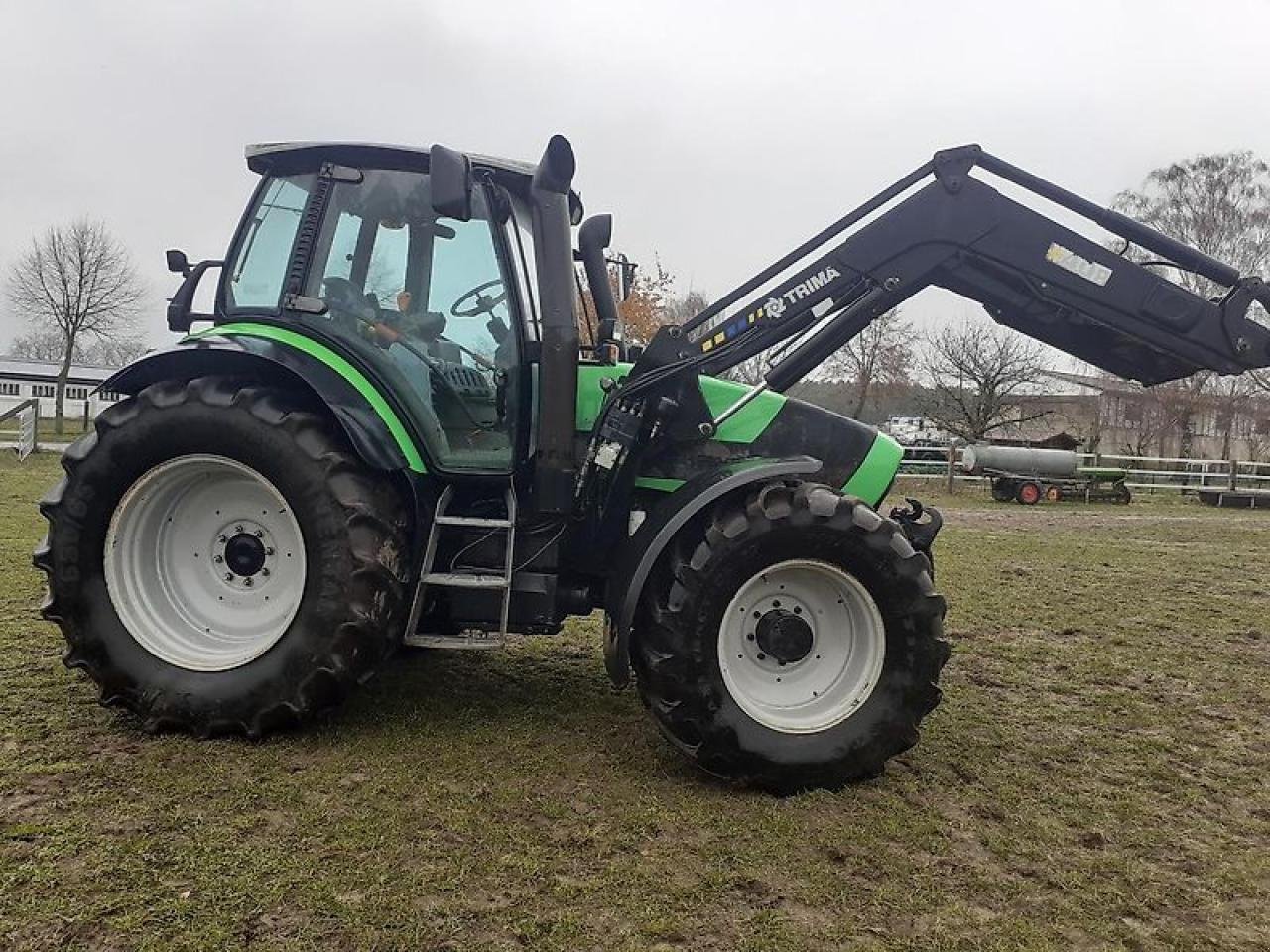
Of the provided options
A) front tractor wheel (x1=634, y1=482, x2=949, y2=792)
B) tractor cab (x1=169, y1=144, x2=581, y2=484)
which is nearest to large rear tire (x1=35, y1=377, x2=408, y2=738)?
tractor cab (x1=169, y1=144, x2=581, y2=484)

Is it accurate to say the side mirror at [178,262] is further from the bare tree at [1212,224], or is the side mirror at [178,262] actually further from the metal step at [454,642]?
the bare tree at [1212,224]

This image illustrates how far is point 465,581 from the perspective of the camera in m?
3.83

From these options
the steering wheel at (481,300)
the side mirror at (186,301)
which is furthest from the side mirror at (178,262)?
the steering wheel at (481,300)

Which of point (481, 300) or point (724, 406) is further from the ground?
point (481, 300)

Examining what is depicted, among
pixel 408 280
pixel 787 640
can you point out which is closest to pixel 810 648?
pixel 787 640

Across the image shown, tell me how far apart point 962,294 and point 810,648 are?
1.72 metres

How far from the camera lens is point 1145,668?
5613 millimetres

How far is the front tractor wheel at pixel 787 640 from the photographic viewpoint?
135 inches

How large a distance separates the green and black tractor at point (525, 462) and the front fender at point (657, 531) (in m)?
0.02

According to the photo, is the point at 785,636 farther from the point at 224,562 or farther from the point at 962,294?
the point at 224,562

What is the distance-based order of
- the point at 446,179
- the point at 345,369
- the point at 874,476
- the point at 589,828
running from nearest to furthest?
the point at 589,828 → the point at 446,179 → the point at 345,369 → the point at 874,476

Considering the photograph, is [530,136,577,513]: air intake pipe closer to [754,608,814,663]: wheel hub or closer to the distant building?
[754,608,814,663]: wheel hub

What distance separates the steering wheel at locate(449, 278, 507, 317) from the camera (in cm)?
413

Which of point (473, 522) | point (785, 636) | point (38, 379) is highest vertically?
point (38, 379)
